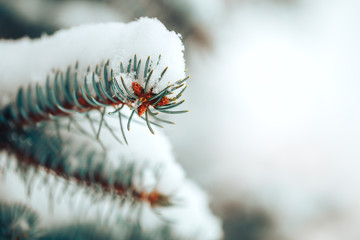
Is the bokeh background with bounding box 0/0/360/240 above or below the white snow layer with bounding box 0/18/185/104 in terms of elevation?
above

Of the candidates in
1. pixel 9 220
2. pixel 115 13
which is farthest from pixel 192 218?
pixel 115 13

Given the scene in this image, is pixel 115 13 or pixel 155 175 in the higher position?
pixel 115 13

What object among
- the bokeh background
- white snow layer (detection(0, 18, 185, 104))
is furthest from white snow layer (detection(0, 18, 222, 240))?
the bokeh background

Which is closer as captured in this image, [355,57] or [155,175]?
[155,175]

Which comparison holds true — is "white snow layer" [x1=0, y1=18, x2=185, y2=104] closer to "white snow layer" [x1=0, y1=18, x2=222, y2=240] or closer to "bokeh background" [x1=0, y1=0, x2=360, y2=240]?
"white snow layer" [x1=0, y1=18, x2=222, y2=240]

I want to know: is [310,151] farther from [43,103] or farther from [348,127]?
[43,103]

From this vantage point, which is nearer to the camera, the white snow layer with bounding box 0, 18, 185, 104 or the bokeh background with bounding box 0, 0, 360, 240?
the white snow layer with bounding box 0, 18, 185, 104
